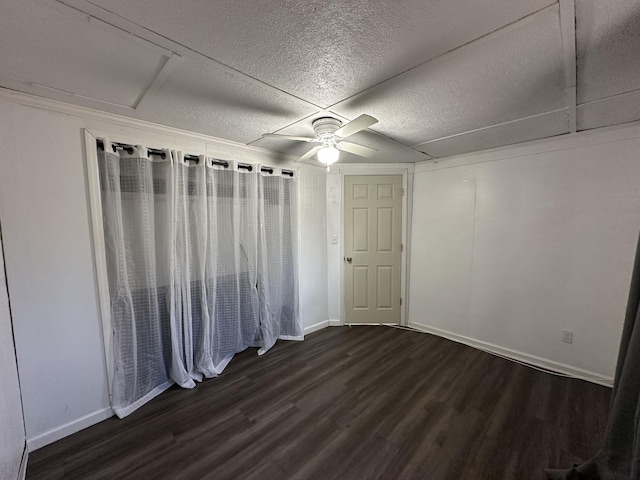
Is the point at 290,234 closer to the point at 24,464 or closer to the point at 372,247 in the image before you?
the point at 372,247

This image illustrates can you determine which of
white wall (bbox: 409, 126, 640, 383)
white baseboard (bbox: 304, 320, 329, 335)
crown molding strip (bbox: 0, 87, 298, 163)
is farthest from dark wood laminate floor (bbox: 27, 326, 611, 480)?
crown molding strip (bbox: 0, 87, 298, 163)

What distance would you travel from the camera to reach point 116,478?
4.68 ft

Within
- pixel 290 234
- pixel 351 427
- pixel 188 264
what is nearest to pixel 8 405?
pixel 188 264

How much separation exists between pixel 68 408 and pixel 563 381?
4.01 meters

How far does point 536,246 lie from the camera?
2.52 metres

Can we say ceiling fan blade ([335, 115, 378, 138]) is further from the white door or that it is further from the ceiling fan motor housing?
the white door

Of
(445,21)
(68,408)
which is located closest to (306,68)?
(445,21)

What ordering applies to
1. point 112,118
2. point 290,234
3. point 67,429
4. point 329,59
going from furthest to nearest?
point 290,234, point 112,118, point 67,429, point 329,59

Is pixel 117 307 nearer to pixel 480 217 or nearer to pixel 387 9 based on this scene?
pixel 387 9

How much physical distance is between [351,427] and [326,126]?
2.21 m

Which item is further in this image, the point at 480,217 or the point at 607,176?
the point at 480,217

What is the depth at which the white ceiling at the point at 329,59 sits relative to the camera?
95 centimetres

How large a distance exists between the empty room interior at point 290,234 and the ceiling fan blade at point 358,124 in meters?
0.01

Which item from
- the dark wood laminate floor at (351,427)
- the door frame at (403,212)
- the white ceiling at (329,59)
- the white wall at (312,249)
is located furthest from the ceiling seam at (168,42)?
the dark wood laminate floor at (351,427)
